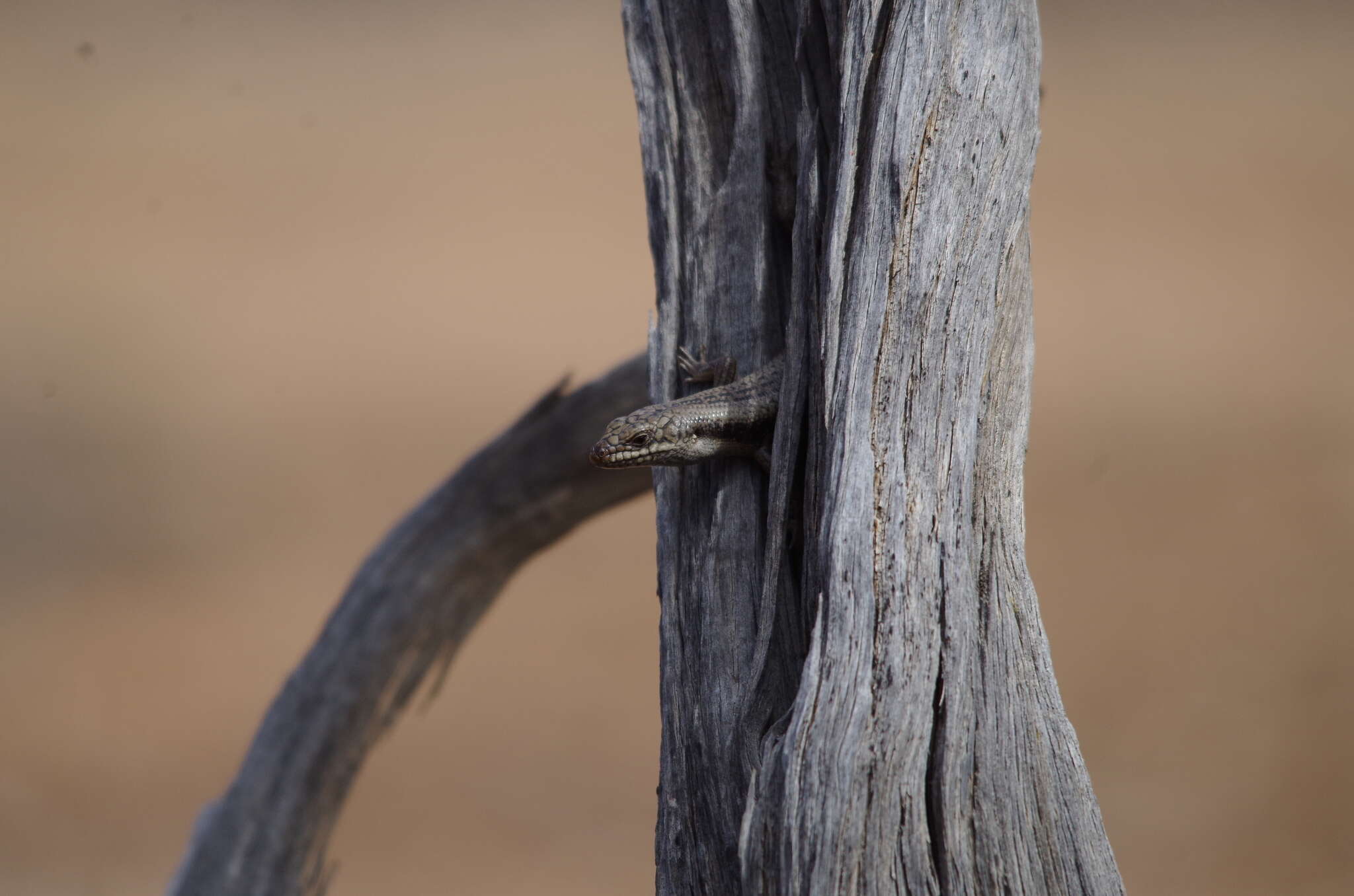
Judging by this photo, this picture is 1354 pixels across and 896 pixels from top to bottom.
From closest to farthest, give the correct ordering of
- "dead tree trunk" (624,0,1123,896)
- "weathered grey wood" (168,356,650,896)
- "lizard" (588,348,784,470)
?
"dead tree trunk" (624,0,1123,896) → "lizard" (588,348,784,470) → "weathered grey wood" (168,356,650,896)

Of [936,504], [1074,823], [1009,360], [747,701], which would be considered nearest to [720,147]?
[1009,360]

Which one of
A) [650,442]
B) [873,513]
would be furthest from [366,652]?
[873,513]

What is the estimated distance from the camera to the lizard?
1968 mm

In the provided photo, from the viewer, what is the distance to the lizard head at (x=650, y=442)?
6.75 feet

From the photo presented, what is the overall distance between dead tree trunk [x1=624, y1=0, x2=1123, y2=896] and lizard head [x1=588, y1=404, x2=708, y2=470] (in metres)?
0.05

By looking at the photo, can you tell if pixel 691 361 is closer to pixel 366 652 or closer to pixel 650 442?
pixel 650 442

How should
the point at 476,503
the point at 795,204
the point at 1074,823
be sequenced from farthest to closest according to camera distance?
the point at 476,503 < the point at 795,204 < the point at 1074,823

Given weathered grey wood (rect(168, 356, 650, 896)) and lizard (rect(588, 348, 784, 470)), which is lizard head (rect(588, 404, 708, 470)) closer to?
lizard (rect(588, 348, 784, 470))

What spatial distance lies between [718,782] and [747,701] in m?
0.14

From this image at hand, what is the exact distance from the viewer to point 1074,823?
155 cm

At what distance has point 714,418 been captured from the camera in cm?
201

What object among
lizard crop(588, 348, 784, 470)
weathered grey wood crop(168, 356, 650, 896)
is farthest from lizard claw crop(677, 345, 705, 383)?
weathered grey wood crop(168, 356, 650, 896)

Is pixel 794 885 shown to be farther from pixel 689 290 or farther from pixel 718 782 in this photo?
pixel 689 290

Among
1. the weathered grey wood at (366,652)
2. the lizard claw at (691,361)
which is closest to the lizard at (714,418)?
the lizard claw at (691,361)
